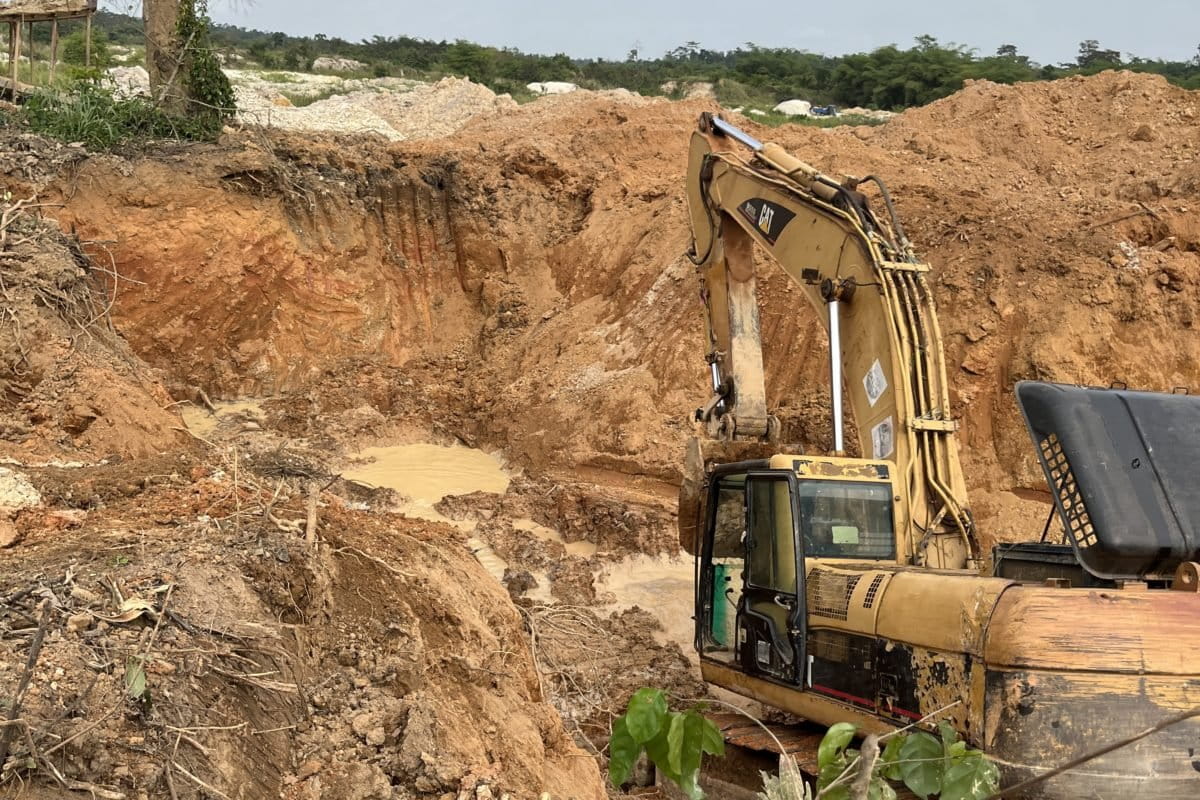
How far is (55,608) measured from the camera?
3.96 metres

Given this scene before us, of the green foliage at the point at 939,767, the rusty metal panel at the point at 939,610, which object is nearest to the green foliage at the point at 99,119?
the rusty metal panel at the point at 939,610

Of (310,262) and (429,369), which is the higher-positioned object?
(310,262)

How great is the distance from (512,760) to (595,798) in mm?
720

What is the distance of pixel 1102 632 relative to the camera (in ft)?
13.0

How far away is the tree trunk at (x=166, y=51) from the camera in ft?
54.3

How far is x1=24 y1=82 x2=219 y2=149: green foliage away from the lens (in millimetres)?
15516

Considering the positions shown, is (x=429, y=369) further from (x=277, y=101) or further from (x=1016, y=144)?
(x=277, y=101)

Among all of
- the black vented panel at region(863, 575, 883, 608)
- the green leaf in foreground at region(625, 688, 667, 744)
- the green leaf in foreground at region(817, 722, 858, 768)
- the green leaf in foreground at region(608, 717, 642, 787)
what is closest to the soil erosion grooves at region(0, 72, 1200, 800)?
the green leaf in foreground at region(608, 717, 642, 787)

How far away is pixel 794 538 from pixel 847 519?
347mm

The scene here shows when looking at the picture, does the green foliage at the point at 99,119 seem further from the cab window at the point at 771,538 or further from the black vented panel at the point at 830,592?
the black vented panel at the point at 830,592

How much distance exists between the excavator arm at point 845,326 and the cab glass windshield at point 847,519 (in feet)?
0.28

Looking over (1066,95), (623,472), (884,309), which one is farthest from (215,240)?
(1066,95)

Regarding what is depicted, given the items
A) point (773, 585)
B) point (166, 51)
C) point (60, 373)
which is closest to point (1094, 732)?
point (773, 585)

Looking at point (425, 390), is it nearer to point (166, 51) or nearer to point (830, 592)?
point (166, 51)
